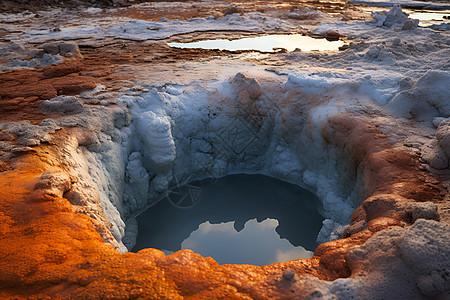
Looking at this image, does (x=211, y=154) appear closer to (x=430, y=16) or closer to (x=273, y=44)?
(x=273, y=44)

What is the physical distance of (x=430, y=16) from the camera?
1274 centimetres

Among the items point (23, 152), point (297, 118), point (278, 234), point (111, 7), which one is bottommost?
point (278, 234)

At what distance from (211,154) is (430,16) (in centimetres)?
1183

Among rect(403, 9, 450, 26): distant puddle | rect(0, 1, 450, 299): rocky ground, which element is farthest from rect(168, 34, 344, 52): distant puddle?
rect(403, 9, 450, 26): distant puddle

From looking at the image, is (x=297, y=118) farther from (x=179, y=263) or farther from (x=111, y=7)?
(x=111, y=7)

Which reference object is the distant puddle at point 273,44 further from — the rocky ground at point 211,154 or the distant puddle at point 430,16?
the distant puddle at point 430,16

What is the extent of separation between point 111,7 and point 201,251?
13.5 meters

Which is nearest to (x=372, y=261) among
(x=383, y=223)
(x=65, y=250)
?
(x=383, y=223)

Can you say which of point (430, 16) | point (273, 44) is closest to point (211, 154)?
point (273, 44)

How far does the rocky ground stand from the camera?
2215 millimetres

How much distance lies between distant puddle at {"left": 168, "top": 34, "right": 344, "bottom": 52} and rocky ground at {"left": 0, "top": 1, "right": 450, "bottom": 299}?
0.74m

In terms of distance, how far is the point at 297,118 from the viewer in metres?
5.77

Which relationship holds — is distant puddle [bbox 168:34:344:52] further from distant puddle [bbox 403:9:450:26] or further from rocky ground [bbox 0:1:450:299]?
distant puddle [bbox 403:9:450:26]

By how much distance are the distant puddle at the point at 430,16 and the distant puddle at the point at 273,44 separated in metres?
4.14
